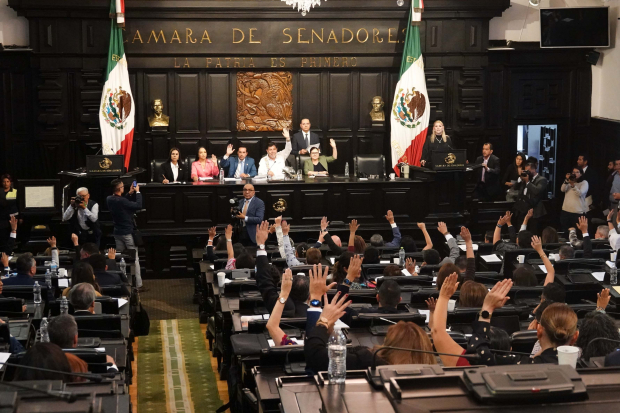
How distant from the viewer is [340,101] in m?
16.4

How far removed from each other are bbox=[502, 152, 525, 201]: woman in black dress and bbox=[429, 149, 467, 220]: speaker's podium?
1377mm

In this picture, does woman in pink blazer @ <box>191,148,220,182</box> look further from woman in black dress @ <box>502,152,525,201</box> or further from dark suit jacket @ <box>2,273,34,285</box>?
dark suit jacket @ <box>2,273,34,285</box>

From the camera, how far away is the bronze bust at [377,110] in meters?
16.2

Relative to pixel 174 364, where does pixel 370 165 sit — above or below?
above

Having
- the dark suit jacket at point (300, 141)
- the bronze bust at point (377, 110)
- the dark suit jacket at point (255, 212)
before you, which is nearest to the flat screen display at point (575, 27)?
the bronze bust at point (377, 110)

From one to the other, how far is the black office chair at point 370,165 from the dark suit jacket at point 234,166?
1.77 metres

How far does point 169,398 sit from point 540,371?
17.9ft

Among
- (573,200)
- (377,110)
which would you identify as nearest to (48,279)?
(377,110)

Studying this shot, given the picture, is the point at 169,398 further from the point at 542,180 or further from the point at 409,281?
the point at 542,180

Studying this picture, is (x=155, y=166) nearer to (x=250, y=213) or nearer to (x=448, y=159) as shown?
(x=250, y=213)

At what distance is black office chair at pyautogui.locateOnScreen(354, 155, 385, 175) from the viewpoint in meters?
15.1

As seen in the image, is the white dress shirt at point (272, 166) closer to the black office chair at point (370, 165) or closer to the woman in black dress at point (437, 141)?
the black office chair at point (370, 165)

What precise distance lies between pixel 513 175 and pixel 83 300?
1035 centimetres

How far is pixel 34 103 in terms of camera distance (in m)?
15.5
